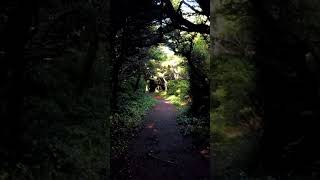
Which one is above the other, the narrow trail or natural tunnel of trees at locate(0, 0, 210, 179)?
natural tunnel of trees at locate(0, 0, 210, 179)

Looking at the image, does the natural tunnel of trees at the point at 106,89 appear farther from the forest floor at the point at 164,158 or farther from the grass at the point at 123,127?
the forest floor at the point at 164,158

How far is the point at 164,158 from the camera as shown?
1328 cm

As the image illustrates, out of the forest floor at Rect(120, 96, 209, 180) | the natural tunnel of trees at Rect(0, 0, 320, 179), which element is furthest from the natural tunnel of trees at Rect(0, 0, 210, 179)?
the forest floor at Rect(120, 96, 209, 180)

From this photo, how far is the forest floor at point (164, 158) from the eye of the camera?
11367mm

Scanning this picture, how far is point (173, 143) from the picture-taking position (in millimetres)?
15852

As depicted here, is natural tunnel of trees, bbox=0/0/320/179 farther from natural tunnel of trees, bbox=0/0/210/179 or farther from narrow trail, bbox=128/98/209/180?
narrow trail, bbox=128/98/209/180

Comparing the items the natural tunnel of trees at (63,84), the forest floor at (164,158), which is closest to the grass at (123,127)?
the natural tunnel of trees at (63,84)

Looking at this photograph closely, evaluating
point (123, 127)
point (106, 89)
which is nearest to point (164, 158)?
point (106, 89)

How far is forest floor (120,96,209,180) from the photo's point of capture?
11.4m

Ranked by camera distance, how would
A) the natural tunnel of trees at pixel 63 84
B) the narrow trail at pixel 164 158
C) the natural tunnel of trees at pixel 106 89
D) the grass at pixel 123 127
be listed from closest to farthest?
the natural tunnel of trees at pixel 63 84 < the natural tunnel of trees at pixel 106 89 < the narrow trail at pixel 164 158 < the grass at pixel 123 127

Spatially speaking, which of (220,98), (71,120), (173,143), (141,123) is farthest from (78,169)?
(141,123)

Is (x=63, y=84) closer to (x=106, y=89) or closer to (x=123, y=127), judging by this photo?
(x=106, y=89)

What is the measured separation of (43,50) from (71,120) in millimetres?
2512

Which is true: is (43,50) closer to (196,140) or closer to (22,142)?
(22,142)
